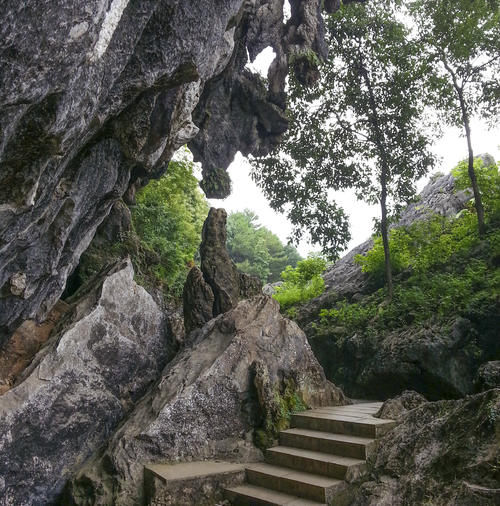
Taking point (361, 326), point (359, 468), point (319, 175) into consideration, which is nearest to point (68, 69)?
point (359, 468)

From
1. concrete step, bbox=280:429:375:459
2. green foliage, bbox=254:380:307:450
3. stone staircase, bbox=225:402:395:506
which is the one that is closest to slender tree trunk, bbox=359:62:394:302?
green foliage, bbox=254:380:307:450

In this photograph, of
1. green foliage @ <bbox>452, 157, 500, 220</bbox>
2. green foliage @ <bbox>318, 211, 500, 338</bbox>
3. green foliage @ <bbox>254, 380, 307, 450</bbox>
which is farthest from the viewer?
green foliage @ <bbox>452, 157, 500, 220</bbox>

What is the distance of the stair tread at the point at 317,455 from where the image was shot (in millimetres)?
5102

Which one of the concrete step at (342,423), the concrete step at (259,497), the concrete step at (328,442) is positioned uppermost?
the concrete step at (342,423)

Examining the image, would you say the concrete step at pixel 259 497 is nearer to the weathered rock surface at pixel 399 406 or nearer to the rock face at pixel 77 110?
the weathered rock surface at pixel 399 406

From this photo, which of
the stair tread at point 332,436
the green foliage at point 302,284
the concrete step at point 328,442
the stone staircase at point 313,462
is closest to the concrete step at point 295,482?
the stone staircase at point 313,462

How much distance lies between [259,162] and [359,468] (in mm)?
11412

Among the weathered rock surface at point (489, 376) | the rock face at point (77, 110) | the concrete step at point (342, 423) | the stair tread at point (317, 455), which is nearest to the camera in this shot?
the rock face at point (77, 110)

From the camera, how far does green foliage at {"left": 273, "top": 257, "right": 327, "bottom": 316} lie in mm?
15273

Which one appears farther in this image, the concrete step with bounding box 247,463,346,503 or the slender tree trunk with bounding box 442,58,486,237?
the slender tree trunk with bounding box 442,58,486,237

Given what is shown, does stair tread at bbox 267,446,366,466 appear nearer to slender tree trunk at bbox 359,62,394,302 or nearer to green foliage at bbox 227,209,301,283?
slender tree trunk at bbox 359,62,394,302

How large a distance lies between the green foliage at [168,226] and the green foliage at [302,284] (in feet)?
11.4

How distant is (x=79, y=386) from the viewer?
6488 millimetres

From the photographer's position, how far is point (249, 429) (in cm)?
644
